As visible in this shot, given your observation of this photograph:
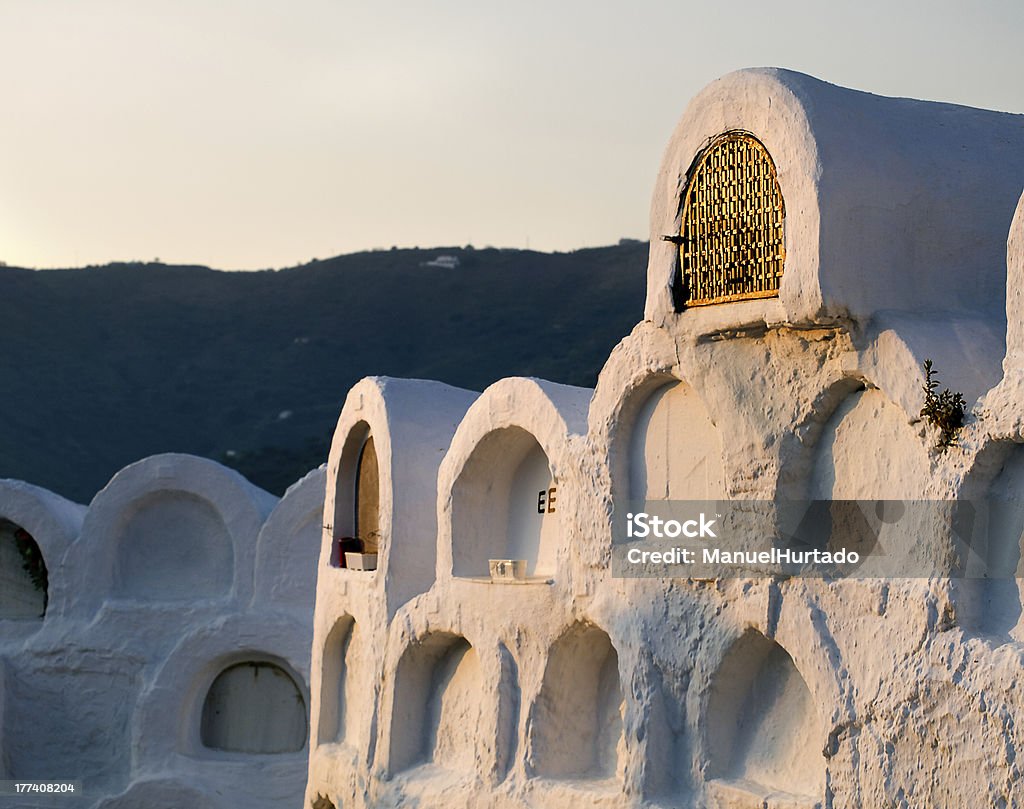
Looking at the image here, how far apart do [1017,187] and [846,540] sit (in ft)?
7.01

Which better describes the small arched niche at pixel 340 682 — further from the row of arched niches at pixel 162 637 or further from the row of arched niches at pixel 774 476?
the row of arched niches at pixel 162 637

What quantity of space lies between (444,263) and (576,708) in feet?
139

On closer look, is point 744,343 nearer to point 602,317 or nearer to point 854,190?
point 854,190

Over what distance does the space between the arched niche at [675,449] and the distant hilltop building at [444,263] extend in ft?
139

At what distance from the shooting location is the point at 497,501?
10930 mm

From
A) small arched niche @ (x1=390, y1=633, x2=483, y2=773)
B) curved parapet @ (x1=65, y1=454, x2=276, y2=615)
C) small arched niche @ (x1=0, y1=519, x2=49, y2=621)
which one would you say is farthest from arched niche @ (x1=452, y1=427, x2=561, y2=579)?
small arched niche @ (x1=0, y1=519, x2=49, y2=621)

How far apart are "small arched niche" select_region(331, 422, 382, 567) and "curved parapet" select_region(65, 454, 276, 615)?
3668 millimetres

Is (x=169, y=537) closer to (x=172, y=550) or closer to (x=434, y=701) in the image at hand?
(x=172, y=550)

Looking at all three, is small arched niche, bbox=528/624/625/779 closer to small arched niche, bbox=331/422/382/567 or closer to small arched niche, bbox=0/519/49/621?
small arched niche, bbox=331/422/382/567

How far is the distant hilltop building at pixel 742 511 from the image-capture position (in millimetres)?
6859

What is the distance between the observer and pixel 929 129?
7953 millimetres

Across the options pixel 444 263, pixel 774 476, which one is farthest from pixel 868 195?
pixel 444 263

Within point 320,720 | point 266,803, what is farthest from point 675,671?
point 266,803

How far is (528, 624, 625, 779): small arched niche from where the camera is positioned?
375 inches
